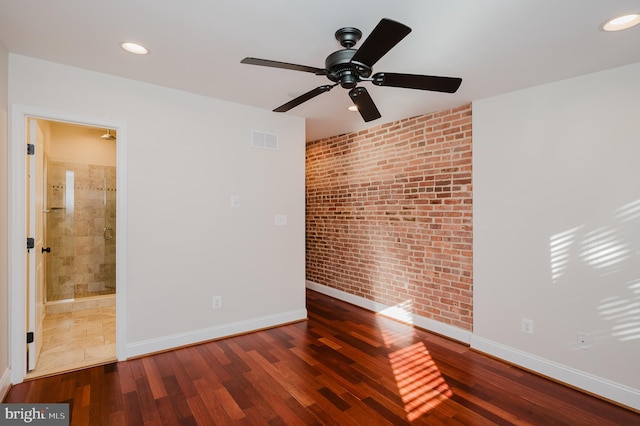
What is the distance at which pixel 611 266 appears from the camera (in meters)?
2.42

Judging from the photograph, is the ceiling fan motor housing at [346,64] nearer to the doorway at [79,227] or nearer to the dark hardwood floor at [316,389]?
the dark hardwood floor at [316,389]

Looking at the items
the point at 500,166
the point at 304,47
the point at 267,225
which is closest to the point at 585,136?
the point at 500,166

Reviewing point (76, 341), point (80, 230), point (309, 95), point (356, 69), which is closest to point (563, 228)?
point (356, 69)

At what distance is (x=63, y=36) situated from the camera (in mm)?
2145

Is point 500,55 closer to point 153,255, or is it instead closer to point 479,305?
point 479,305

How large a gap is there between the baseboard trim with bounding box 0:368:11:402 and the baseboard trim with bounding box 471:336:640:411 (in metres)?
3.75

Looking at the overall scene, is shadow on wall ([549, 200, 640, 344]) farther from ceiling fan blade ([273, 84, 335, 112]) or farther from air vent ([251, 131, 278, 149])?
air vent ([251, 131, 278, 149])

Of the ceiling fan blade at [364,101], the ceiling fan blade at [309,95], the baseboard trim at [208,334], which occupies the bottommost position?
the baseboard trim at [208,334]

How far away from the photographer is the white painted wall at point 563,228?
2.36 meters

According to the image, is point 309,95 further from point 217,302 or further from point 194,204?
point 217,302

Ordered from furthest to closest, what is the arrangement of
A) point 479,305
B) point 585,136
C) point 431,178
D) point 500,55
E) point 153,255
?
point 431,178 < point 479,305 < point 153,255 < point 585,136 < point 500,55

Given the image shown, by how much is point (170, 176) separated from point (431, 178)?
2.69 meters

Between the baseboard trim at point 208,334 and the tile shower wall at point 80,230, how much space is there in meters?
2.23

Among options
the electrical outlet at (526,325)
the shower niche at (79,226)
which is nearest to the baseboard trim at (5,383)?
the shower niche at (79,226)
